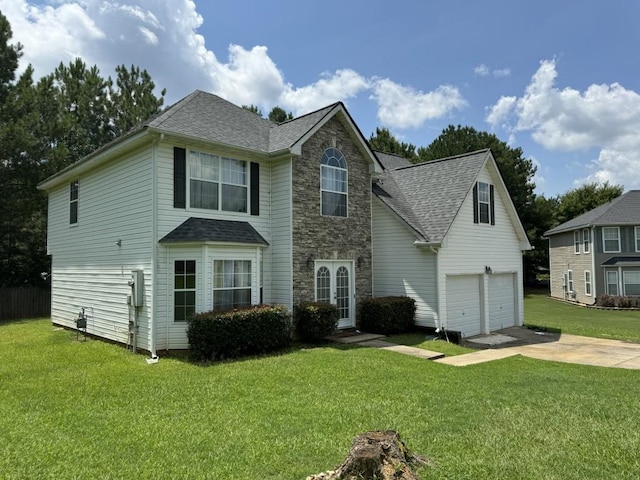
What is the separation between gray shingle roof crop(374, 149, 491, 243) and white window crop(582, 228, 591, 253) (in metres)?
20.0

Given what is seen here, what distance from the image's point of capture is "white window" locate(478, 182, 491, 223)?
53.3 ft

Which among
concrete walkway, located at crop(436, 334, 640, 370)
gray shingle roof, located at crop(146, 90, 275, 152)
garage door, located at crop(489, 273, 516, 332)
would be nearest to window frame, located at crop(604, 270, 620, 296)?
garage door, located at crop(489, 273, 516, 332)

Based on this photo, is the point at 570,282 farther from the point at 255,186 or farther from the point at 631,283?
the point at 255,186

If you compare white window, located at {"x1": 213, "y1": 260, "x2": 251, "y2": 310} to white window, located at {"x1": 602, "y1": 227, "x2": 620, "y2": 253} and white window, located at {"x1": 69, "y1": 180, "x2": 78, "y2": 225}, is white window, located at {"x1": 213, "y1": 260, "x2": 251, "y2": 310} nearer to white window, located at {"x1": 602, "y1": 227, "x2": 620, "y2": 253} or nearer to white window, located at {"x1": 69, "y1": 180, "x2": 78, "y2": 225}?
white window, located at {"x1": 69, "y1": 180, "x2": 78, "y2": 225}

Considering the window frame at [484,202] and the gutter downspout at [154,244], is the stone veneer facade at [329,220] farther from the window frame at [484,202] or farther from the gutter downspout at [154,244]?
the window frame at [484,202]

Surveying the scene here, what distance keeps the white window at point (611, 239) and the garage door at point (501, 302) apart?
17.3 meters

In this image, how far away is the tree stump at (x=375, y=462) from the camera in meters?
3.72

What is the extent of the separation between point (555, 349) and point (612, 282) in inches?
859

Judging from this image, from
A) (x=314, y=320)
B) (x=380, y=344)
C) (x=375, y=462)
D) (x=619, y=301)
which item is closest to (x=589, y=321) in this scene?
(x=619, y=301)

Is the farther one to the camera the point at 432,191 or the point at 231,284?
the point at 432,191

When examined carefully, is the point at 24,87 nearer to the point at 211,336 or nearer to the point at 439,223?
the point at 211,336

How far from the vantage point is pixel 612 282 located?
98.4 feet

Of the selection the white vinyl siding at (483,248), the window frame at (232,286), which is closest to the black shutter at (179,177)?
the window frame at (232,286)

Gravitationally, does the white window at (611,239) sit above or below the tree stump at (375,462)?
above
